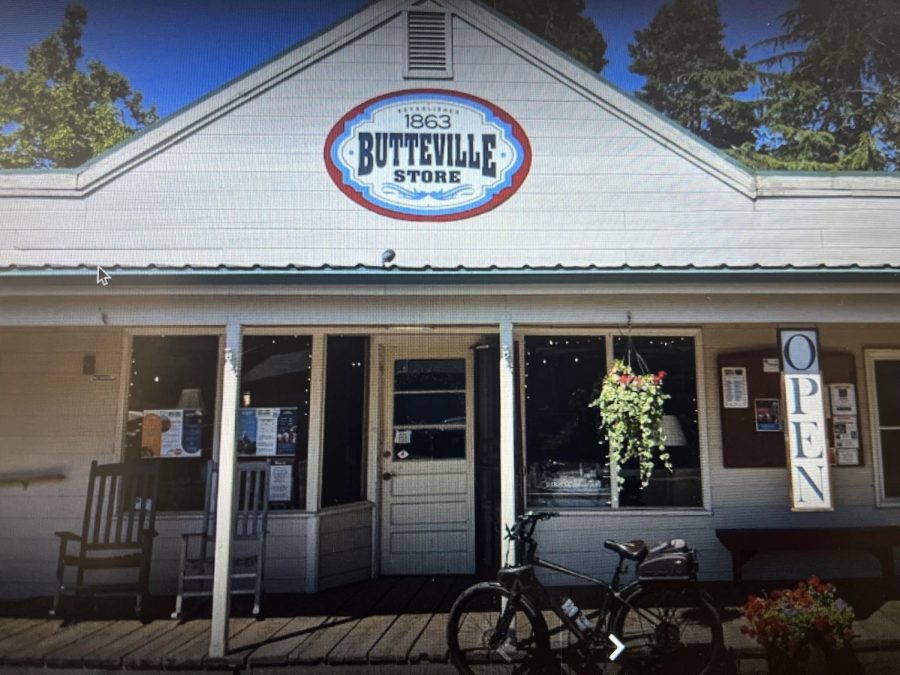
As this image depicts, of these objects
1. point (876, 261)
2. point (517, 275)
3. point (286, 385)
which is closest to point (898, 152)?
point (876, 261)

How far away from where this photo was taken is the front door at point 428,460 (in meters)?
6.36

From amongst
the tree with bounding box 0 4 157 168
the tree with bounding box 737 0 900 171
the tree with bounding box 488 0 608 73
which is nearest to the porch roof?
the tree with bounding box 0 4 157 168

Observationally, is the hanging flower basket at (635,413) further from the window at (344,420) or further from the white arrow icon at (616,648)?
the window at (344,420)

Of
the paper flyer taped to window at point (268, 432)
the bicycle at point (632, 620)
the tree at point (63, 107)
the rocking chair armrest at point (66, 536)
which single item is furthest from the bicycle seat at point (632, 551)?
the tree at point (63, 107)

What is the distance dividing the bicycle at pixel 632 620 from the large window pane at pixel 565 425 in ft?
6.17

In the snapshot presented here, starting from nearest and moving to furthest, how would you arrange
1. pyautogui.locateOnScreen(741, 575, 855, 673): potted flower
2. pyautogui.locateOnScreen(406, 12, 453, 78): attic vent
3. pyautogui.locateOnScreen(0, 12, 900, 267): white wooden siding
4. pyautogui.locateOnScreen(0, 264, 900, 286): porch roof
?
pyautogui.locateOnScreen(741, 575, 855, 673): potted flower < pyautogui.locateOnScreen(0, 264, 900, 286): porch roof < pyautogui.locateOnScreen(0, 12, 900, 267): white wooden siding < pyautogui.locateOnScreen(406, 12, 453, 78): attic vent

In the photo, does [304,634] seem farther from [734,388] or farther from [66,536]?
[734,388]

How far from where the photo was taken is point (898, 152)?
1062cm

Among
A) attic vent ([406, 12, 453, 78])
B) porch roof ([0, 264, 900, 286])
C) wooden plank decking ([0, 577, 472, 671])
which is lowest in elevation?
wooden plank decking ([0, 577, 472, 671])

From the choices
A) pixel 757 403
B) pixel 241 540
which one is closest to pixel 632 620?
pixel 757 403

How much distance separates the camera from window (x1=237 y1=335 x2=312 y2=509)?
602cm

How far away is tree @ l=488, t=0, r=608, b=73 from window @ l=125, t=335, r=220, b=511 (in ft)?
21.8

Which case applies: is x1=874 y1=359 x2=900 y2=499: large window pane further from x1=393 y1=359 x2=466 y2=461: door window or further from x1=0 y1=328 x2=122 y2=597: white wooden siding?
x1=0 y1=328 x2=122 y2=597: white wooden siding

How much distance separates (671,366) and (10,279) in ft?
17.0
